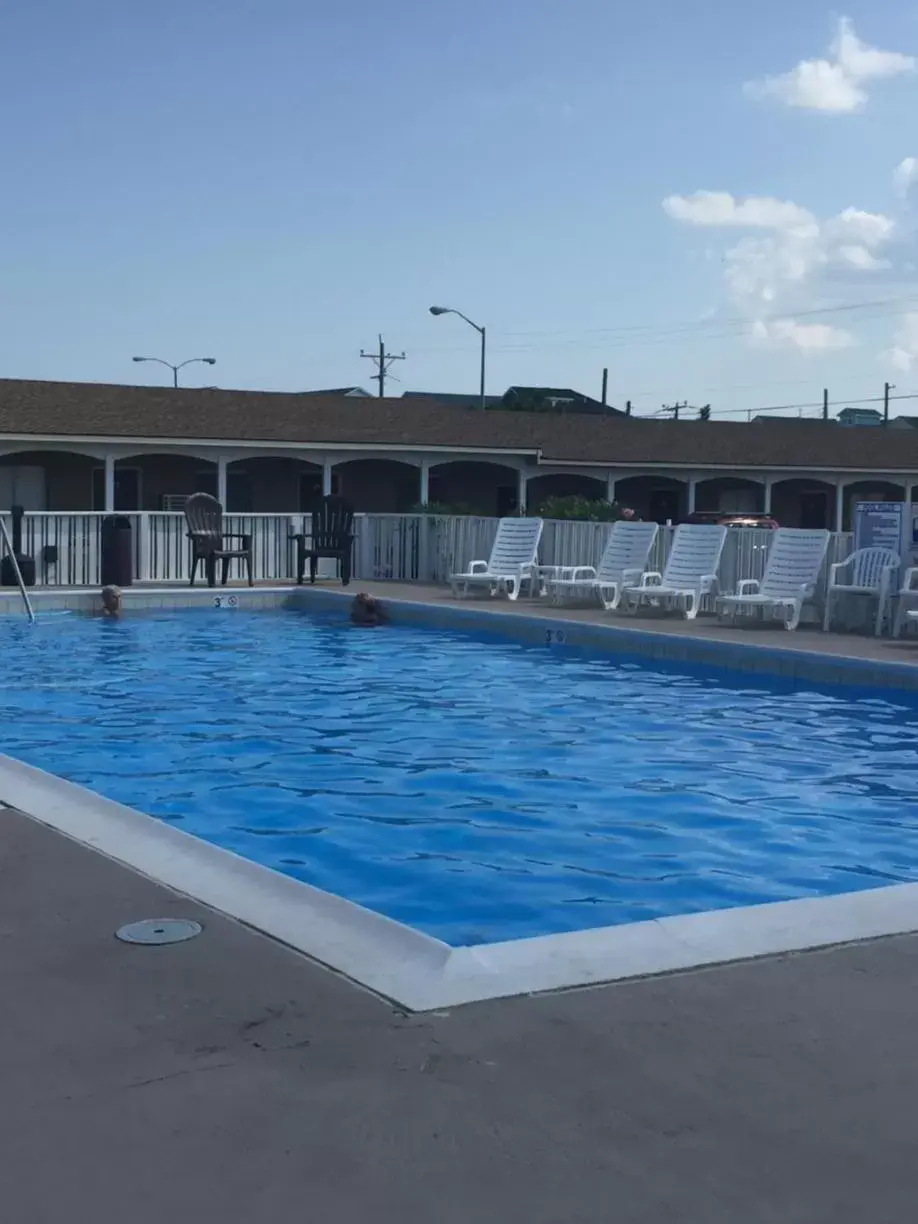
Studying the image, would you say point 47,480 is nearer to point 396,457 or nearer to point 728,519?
point 396,457

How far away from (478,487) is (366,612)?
17.2m

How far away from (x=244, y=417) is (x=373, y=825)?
2141 cm

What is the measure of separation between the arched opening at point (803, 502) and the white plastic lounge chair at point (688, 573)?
76.4 ft

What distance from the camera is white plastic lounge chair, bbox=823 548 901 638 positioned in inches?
583

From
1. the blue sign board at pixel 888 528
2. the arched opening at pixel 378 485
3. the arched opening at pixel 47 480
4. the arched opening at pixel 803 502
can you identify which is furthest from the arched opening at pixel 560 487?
the blue sign board at pixel 888 528

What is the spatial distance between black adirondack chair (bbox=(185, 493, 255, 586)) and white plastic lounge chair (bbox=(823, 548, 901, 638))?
27.3 ft

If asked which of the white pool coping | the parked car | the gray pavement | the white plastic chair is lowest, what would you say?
the gray pavement

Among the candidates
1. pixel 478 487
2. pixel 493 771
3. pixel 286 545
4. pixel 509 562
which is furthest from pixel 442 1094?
pixel 478 487

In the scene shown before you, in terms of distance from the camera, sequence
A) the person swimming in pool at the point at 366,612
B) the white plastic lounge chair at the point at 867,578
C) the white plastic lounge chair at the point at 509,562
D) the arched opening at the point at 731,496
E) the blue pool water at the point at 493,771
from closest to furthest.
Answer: the blue pool water at the point at 493,771 → the white plastic lounge chair at the point at 867,578 → the person swimming in pool at the point at 366,612 → the white plastic lounge chair at the point at 509,562 → the arched opening at the point at 731,496

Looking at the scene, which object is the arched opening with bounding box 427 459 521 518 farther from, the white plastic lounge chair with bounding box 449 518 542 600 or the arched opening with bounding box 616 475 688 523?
the white plastic lounge chair with bounding box 449 518 542 600

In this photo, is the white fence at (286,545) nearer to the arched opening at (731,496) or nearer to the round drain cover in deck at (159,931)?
the round drain cover in deck at (159,931)

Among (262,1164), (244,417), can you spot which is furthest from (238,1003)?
(244,417)

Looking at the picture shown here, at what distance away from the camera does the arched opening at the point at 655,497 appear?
3712 centimetres

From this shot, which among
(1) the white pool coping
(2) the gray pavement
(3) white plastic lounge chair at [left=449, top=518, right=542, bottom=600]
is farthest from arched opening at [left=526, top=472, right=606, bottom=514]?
(2) the gray pavement
